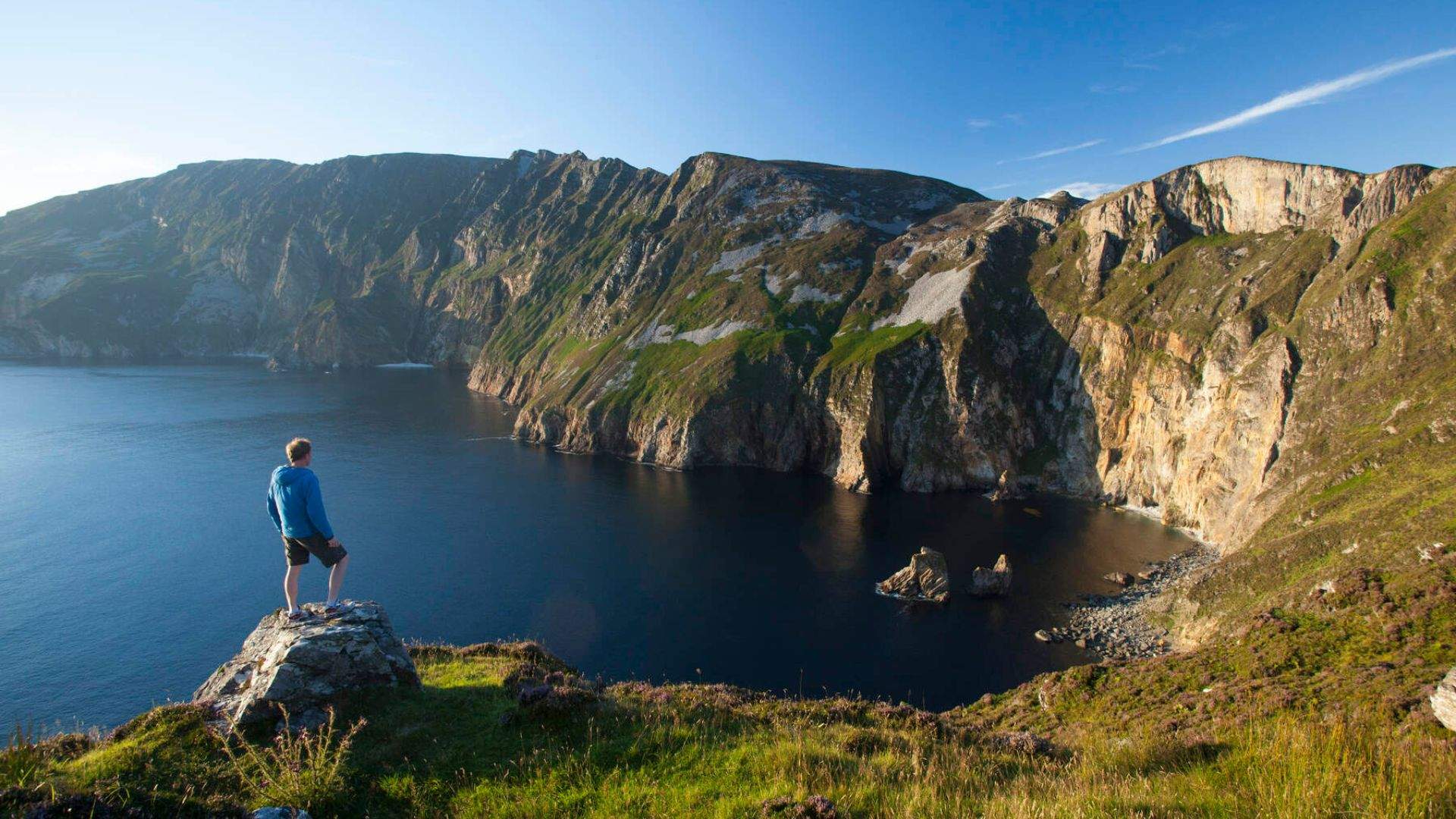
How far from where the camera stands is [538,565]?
65.5m

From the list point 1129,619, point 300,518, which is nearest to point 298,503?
point 300,518

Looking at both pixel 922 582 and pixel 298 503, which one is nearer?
pixel 298 503

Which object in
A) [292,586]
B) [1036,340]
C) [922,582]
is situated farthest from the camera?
[1036,340]

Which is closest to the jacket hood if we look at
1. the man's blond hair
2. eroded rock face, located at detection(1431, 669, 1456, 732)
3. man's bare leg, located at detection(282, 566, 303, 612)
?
the man's blond hair

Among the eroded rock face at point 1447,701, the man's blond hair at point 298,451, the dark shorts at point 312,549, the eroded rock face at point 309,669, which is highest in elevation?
the man's blond hair at point 298,451

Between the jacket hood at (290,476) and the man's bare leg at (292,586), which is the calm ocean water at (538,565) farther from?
the jacket hood at (290,476)

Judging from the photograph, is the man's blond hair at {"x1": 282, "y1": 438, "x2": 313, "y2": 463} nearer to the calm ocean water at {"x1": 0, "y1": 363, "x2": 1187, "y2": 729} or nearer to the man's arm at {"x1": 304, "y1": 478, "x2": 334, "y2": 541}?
the man's arm at {"x1": 304, "y1": 478, "x2": 334, "y2": 541}

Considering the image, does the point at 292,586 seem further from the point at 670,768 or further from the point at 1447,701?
the point at 1447,701

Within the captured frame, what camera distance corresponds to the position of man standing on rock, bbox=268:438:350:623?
14.7m

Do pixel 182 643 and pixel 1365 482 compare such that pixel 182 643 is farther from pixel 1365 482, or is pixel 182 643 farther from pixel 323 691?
pixel 1365 482

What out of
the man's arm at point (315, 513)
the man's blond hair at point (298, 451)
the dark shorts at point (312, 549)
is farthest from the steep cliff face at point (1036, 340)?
the man's blond hair at point (298, 451)

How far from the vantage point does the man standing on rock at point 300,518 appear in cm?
1471

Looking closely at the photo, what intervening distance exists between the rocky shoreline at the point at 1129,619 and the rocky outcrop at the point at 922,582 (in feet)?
30.5

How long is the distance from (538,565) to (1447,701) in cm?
6326
